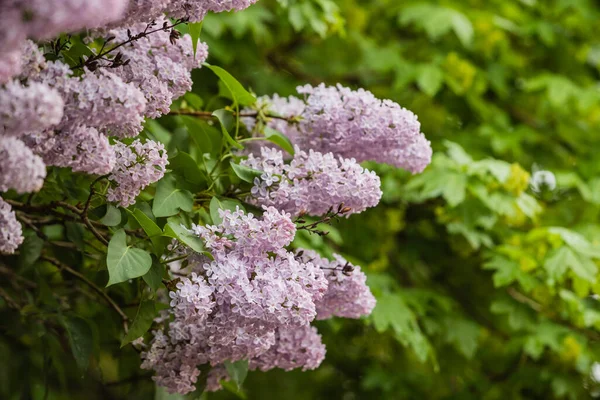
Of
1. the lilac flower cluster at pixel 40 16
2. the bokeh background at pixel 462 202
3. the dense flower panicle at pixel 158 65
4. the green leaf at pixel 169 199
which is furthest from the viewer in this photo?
the bokeh background at pixel 462 202

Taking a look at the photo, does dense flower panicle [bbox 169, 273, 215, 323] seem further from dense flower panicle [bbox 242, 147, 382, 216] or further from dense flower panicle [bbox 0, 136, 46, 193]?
dense flower panicle [bbox 0, 136, 46, 193]

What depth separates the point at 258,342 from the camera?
1757mm

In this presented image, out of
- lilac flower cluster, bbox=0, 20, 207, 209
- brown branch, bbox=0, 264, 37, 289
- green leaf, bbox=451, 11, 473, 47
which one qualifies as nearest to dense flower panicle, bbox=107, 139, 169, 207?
lilac flower cluster, bbox=0, 20, 207, 209

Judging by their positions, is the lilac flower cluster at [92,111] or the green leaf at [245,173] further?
the green leaf at [245,173]

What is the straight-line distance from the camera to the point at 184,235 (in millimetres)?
1731

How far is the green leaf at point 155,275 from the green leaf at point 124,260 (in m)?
0.04

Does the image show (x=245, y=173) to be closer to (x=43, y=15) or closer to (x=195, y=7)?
(x=195, y=7)

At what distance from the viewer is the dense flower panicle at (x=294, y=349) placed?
203cm

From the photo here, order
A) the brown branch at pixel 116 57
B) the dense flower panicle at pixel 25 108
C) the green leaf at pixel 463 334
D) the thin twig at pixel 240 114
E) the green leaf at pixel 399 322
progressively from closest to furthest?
the dense flower panicle at pixel 25 108 < the brown branch at pixel 116 57 < the thin twig at pixel 240 114 < the green leaf at pixel 399 322 < the green leaf at pixel 463 334

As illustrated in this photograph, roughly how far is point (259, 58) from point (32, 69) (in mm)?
2404

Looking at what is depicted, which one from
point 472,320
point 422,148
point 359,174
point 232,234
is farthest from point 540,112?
point 232,234

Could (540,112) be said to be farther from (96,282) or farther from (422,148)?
(96,282)

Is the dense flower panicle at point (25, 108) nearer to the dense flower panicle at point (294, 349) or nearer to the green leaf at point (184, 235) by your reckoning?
the green leaf at point (184, 235)

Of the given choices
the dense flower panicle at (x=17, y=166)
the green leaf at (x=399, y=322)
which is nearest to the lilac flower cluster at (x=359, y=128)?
the green leaf at (x=399, y=322)
